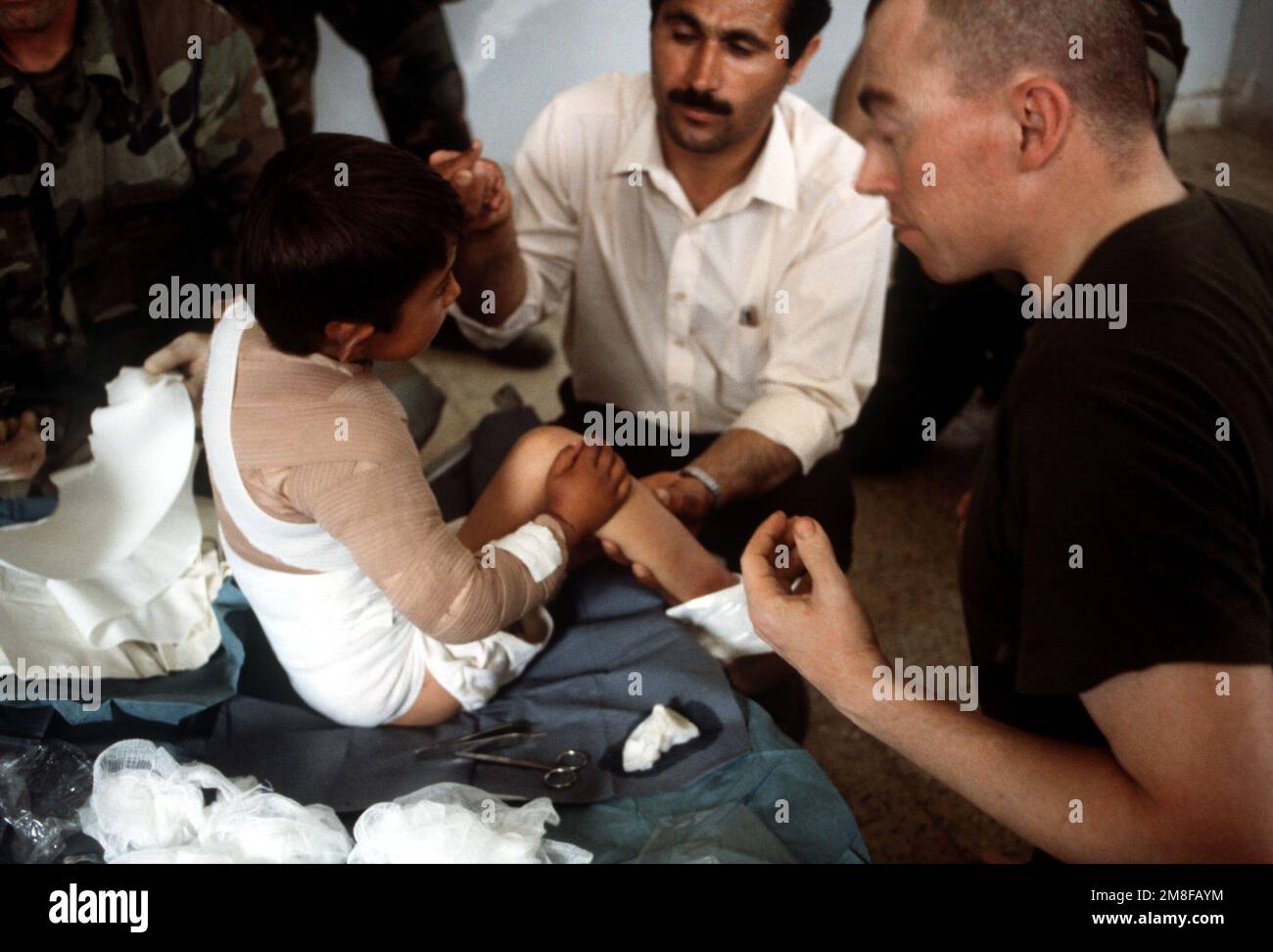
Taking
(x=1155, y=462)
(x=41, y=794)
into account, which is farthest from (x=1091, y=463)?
(x=41, y=794)

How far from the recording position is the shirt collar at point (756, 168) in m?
1.07

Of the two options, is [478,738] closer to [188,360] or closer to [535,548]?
[535,548]

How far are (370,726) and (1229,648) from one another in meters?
0.58

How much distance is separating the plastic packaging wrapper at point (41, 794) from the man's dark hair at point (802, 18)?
0.71 metres

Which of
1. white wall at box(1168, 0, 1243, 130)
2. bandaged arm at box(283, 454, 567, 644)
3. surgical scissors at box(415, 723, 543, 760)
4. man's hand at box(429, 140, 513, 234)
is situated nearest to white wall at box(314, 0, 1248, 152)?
white wall at box(1168, 0, 1243, 130)

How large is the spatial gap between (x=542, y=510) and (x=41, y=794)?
40cm

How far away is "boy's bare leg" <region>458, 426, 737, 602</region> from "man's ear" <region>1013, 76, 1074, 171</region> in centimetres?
41

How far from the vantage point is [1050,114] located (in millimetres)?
651

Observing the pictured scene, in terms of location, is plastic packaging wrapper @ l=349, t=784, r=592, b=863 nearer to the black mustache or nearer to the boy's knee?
the boy's knee

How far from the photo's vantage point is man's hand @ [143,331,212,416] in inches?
34.8

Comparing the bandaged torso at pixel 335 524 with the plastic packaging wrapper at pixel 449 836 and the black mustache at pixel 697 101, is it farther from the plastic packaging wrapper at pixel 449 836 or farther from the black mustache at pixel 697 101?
the black mustache at pixel 697 101

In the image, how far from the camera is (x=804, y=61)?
98 cm
